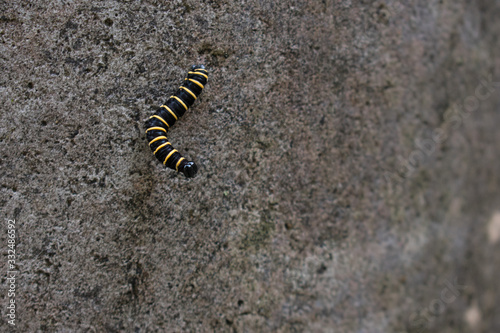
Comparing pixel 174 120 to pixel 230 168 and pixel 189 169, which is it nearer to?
pixel 189 169

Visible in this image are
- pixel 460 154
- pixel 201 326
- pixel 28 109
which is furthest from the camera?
pixel 460 154

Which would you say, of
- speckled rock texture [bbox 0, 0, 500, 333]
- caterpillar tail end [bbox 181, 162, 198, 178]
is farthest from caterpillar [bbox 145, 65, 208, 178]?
speckled rock texture [bbox 0, 0, 500, 333]

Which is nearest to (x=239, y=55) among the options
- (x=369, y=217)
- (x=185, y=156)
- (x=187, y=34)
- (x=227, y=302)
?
(x=187, y=34)

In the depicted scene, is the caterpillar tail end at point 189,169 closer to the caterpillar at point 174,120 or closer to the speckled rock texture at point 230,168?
the caterpillar at point 174,120

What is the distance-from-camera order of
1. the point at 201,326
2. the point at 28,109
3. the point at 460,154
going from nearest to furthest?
the point at 201,326 → the point at 28,109 → the point at 460,154

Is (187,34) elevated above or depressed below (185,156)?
above

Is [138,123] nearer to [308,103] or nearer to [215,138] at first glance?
[215,138]
